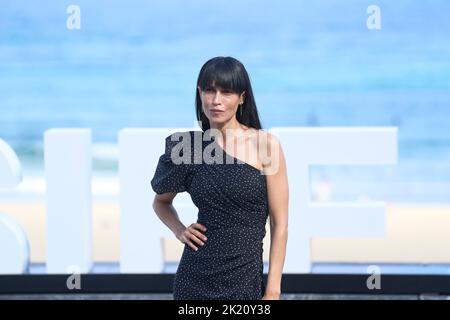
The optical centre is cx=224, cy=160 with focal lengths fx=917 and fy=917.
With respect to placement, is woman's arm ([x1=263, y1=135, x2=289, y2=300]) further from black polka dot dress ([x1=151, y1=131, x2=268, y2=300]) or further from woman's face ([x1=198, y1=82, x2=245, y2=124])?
woman's face ([x1=198, y1=82, x2=245, y2=124])

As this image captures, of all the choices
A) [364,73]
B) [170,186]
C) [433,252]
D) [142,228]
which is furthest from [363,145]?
[170,186]

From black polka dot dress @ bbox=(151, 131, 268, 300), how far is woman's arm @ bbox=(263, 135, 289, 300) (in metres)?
0.03

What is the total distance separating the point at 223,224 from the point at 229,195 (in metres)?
0.09

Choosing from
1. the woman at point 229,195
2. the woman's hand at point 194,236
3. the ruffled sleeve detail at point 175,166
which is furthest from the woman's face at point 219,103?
the woman's hand at point 194,236

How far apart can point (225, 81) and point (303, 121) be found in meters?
2.90

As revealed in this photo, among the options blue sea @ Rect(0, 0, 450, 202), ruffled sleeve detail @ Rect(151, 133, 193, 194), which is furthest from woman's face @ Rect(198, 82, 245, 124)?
blue sea @ Rect(0, 0, 450, 202)

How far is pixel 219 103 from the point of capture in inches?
96.7

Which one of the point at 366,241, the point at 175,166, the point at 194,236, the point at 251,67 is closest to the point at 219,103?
the point at 175,166

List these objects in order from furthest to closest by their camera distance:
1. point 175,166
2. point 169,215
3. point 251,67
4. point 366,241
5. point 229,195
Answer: point 366,241 → point 251,67 → point 169,215 → point 175,166 → point 229,195

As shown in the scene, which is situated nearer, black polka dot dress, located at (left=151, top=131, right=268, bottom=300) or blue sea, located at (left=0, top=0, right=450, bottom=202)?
black polka dot dress, located at (left=151, top=131, right=268, bottom=300)

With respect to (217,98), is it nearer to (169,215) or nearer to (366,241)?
(169,215)

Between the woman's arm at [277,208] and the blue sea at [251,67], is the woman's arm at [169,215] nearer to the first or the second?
the woman's arm at [277,208]

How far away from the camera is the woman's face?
2.46m

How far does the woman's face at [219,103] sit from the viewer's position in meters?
2.46
